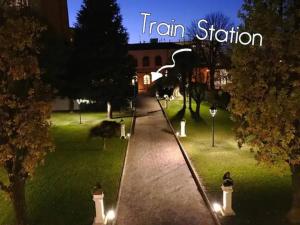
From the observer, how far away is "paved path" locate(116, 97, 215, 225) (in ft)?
37.2

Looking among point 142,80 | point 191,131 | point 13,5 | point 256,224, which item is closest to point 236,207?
point 256,224

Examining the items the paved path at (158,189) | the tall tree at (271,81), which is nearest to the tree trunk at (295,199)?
the tall tree at (271,81)

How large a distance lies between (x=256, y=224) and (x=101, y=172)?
760 centimetres

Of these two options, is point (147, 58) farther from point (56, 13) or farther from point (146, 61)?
point (56, 13)

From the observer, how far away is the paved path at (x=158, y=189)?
37.2 feet

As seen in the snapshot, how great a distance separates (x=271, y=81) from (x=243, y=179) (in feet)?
19.3

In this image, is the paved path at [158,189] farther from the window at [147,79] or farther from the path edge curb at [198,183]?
the window at [147,79]

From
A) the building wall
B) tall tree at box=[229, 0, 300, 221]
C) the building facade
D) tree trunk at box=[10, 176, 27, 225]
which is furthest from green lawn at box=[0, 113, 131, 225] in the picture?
the building wall

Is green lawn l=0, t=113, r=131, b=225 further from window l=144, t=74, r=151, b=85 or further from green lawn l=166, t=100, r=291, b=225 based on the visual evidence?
window l=144, t=74, r=151, b=85

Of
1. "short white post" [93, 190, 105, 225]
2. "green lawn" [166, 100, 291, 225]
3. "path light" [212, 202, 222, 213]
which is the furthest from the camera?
"path light" [212, 202, 222, 213]

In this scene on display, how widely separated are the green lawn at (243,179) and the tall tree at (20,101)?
5.84m

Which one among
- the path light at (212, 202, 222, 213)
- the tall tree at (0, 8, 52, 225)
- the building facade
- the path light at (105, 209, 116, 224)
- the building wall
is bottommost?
the path light at (105, 209, 116, 224)

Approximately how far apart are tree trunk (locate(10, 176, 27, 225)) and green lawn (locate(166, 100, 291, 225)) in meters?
5.62

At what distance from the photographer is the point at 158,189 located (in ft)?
45.6
